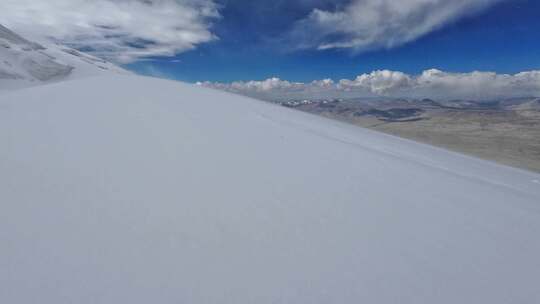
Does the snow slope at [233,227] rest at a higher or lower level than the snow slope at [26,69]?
lower

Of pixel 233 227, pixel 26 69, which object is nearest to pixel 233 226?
pixel 233 227

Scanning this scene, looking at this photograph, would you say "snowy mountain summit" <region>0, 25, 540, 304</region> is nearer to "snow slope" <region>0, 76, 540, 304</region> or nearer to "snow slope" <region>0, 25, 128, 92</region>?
"snow slope" <region>0, 76, 540, 304</region>

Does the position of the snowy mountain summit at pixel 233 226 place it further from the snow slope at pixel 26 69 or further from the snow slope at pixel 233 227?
the snow slope at pixel 26 69

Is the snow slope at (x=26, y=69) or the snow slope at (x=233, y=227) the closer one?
the snow slope at (x=233, y=227)

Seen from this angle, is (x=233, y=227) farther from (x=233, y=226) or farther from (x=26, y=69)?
(x=26, y=69)

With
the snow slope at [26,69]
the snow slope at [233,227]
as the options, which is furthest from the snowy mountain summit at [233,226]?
the snow slope at [26,69]

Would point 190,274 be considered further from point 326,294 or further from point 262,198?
point 262,198
